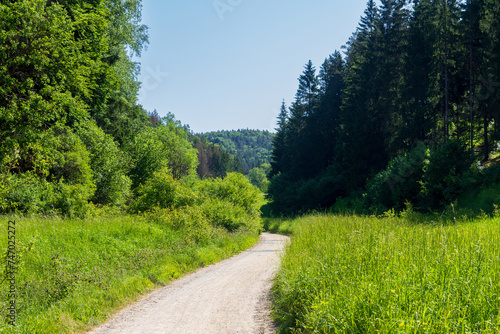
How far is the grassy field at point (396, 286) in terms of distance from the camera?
3471 millimetres

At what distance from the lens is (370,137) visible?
38531 mm

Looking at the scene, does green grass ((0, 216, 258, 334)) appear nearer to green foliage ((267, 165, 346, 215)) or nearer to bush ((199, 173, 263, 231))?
bush ((199, 173, 263, 231))

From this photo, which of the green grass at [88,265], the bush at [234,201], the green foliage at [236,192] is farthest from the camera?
the green foliage at [236,192]

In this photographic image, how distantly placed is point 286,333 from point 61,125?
39.8ft

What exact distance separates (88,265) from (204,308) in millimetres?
4355

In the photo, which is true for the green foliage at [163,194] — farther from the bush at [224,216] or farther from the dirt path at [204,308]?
the dirt path at [204,308]

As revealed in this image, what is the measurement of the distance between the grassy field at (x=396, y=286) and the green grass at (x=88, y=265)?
4.21 meters

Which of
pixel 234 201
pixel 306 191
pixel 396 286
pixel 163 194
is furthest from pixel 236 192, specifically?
pixel 396 286

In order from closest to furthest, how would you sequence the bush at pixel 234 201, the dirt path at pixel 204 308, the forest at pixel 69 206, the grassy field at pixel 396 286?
the grassy field at pixel 396 286
the dirt path at pixel 204 308
the forest at pixel 69 206
the bush at pixel 234 201

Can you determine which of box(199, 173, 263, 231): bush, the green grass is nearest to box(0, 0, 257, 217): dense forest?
the green grass

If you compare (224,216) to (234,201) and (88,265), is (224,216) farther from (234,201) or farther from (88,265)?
(88,265)

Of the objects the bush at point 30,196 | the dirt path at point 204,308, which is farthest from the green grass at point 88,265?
the bush at point 30,196

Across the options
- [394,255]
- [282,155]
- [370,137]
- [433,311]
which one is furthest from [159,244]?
[282,155]

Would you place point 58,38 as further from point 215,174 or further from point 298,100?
point 215,174
